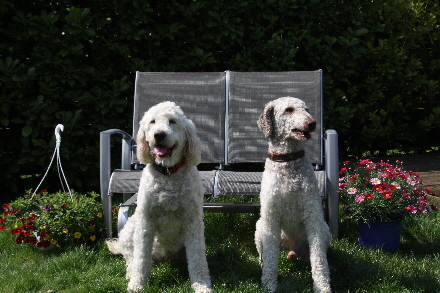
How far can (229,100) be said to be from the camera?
4.45 meters

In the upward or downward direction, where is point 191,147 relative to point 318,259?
upward

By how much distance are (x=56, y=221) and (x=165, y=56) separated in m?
2.16

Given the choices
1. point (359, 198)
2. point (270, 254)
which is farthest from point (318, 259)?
point (359, 198)

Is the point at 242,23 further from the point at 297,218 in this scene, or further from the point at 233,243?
the point at 297,218

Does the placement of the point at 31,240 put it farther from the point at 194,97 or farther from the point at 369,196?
the point at 369,196

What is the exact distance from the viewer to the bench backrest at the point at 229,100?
4.28m

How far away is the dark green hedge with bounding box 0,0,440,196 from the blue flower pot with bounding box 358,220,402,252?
5.97ft

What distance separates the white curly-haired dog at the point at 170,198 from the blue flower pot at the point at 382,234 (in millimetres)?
1376

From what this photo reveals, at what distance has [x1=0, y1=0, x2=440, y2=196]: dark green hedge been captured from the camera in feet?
15.6

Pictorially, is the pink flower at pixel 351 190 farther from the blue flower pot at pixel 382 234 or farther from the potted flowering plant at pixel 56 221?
the potted flowering plant at pixel 56 221

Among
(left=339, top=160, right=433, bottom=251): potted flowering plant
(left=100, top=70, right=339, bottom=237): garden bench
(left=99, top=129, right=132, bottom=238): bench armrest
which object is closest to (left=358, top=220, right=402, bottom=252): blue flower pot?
(left=339, top=160, right=433, bottom=251): potted flowering plant

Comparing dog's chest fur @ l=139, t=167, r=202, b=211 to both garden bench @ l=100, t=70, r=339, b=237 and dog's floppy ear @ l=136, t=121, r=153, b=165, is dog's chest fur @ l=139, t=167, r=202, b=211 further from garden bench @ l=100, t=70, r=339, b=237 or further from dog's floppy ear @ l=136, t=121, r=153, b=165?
garden bench @ l=100, t=70, r=339, b=237

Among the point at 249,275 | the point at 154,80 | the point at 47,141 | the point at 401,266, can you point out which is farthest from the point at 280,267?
the point at 47,141

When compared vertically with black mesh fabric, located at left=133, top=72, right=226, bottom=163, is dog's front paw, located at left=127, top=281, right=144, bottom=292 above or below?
below
